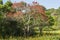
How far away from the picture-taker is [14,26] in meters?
23.8

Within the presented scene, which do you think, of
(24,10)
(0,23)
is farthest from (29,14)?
(0,23)

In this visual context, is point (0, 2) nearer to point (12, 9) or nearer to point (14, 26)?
point (12, 9)

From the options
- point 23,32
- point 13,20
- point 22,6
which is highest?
point 22,6

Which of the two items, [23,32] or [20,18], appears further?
[20,18]

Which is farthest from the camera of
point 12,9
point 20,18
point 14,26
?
point 12,9

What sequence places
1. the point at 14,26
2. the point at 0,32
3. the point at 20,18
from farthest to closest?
the point at 20,18, the point at 14,26, the point at 0,32

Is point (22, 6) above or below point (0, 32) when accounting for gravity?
above

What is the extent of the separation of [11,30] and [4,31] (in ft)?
3.64

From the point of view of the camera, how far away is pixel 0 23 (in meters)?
22.5

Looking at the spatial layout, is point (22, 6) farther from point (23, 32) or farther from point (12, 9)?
point (23, 32)

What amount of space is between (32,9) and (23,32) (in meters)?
4.54

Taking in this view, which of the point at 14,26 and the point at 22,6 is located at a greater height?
the point at 22,6

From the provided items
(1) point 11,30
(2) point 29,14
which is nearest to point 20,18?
(2) point 29,14

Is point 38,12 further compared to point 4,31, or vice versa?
point 38,12
